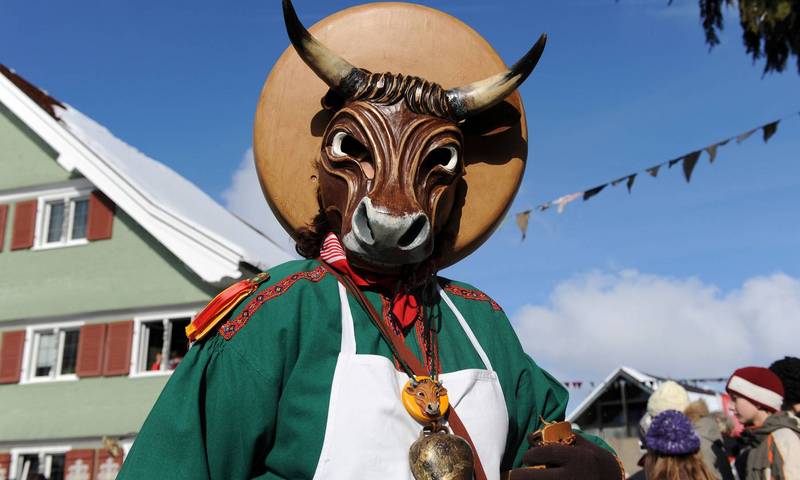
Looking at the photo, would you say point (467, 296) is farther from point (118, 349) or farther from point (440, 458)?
point (118, 349)

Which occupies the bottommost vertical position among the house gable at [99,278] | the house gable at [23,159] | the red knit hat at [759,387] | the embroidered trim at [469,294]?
the embroidered trim at [469,294]

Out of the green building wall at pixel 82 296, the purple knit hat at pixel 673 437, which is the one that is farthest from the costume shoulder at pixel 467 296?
the green building wall at pixel 82 296

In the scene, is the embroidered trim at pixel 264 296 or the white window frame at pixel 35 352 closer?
the embroidered trim at pixel 264 296

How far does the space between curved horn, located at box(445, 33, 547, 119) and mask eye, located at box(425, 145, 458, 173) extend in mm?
113

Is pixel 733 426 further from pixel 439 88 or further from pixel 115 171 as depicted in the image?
pixel 115 171

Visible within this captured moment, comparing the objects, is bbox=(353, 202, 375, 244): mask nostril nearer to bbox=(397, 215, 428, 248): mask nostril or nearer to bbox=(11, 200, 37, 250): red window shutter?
bbox=(397, 215, 428, 248): mask nostril

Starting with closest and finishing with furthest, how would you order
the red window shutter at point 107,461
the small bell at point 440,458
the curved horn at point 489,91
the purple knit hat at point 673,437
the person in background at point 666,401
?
the small bell at point 440,458 < the curved horn at point 489,91 < the purple knit hat at point 673,437 < the person in background at point 666,401 < the red window shutter at point 107,461

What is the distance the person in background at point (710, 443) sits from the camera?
17.3 ft

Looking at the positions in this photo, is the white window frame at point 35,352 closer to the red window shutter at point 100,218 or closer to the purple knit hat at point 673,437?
the red window shutter at point 100,218

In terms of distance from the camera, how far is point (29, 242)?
1434cm

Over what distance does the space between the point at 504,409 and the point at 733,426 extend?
7.11 metres

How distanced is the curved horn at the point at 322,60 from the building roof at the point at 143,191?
10426mm

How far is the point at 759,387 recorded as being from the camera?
4.76 m

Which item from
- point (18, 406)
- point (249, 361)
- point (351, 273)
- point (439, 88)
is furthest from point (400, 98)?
point (18, 406)
